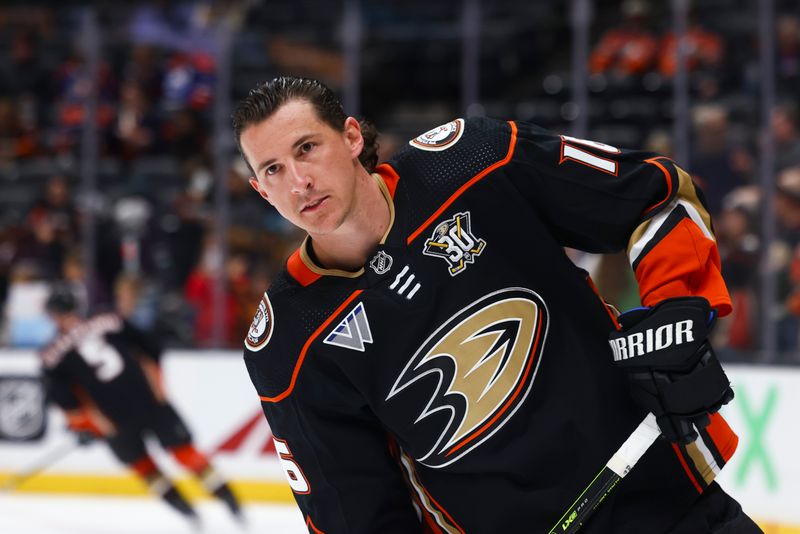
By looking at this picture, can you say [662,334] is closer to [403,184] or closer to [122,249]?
[403,184]

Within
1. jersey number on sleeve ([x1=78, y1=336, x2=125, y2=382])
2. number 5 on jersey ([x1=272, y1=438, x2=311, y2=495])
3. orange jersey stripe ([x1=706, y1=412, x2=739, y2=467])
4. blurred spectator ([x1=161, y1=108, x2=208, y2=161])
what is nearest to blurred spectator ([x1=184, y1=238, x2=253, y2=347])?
jersey number on sleeve ([x1=78, y1=336, x2=125, y2=382])

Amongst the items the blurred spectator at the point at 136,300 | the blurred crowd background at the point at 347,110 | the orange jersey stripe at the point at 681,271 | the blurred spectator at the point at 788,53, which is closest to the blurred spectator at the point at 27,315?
the blurred crowd background at the point at 347,110

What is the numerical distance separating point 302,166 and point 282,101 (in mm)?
91

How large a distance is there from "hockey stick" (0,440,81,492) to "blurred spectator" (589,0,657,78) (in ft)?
11.3

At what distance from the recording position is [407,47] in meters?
6.34

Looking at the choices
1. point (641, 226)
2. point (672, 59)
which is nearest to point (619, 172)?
point (641, 226)

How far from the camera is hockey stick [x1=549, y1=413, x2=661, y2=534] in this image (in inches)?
58.0

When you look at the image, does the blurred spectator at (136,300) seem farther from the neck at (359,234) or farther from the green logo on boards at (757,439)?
the neck at (359,234)

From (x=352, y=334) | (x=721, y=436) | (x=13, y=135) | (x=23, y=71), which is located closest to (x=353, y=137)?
(x=352, y=334)

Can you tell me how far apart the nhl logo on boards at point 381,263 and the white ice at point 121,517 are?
10.7ft

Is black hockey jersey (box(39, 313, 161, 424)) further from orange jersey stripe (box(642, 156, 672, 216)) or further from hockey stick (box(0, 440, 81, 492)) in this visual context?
orange jersey stripe (box(642, 156, 672, 216))

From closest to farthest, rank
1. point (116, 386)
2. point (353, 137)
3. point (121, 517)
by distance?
point (353, 137), point (121, 517), point (116, 386)

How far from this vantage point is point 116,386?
5.51 meters

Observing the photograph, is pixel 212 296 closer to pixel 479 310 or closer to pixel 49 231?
pixel 49 231
